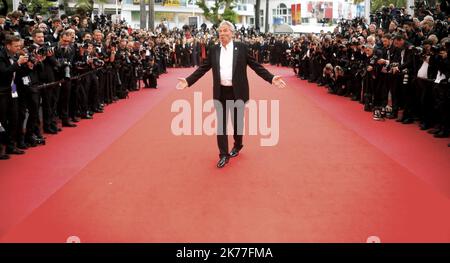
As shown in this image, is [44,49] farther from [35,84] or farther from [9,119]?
[9,119]

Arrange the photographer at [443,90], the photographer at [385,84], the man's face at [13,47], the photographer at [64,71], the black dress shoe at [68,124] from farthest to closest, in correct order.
→ 1. the photographer at [385,84]
2. the black dress shoe at [68,124]
3. the photographer at [64,71]
4. the photographer at [443,90]
5. the man's face at [13,47]

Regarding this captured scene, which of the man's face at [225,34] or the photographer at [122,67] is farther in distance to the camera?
the photographer at [122,67]

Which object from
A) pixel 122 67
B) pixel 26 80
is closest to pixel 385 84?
pixel 26 80

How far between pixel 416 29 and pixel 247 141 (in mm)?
5505

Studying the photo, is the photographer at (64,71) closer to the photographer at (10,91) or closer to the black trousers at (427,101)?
the photographer at (10,91)

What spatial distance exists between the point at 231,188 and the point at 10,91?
4.14 metres

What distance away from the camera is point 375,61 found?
11773 mm

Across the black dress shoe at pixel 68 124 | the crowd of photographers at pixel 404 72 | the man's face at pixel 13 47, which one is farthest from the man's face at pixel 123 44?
the man's face at pixel 13 47

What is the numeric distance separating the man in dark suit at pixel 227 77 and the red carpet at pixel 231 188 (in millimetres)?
641

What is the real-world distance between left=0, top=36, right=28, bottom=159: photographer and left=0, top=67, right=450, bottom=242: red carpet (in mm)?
401

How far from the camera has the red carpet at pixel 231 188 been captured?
4.87m

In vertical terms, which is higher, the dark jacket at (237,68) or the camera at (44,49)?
the camera at (44,49)

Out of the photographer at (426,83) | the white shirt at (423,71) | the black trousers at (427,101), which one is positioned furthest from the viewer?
the white shirt at (423,71)

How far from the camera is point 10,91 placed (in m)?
8.11
